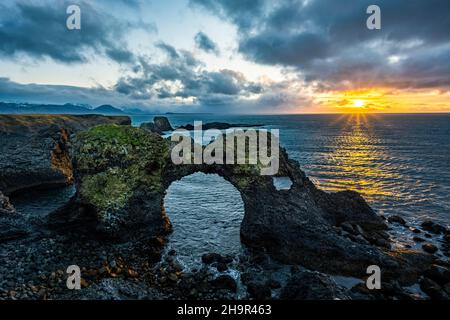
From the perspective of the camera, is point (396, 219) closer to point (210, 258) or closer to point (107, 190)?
point (210, 258)

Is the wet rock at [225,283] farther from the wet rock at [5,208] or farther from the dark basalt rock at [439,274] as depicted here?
the wet rock at [5,208]

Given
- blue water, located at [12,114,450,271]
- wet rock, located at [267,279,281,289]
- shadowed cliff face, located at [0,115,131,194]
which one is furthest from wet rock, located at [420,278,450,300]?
shadowed cliff face, located at [0,115,131,194]

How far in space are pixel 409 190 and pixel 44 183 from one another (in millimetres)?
55906

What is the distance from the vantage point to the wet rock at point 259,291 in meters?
17.6

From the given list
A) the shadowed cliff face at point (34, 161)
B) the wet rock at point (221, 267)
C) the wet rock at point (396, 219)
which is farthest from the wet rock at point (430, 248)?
the shadowed cliff face at point (34, 161)

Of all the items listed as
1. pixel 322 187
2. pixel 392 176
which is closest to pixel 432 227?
pixel 322 187

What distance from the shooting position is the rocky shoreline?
17.8 m

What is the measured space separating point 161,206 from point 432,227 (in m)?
28.1

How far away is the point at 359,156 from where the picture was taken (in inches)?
3319

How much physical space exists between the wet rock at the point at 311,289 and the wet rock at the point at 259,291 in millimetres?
876

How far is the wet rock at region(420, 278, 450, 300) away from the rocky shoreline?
7 centimetres
